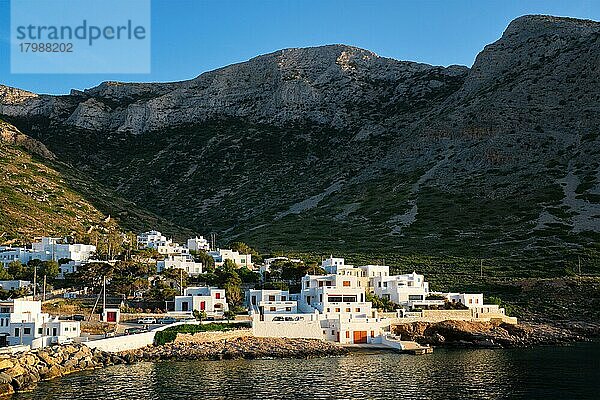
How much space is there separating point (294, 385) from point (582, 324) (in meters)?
46.6

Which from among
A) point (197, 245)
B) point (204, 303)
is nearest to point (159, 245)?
point (197, 245)

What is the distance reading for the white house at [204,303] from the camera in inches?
2886

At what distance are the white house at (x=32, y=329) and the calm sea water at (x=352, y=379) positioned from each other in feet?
24.9

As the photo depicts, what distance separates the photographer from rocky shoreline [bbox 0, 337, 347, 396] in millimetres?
47472

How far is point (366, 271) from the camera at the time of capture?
90000 mm

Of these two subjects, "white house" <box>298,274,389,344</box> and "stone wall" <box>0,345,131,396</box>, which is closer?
"stone wall" <box>0,345,131,396</box>

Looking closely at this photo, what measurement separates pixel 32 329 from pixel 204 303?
19.7 meters

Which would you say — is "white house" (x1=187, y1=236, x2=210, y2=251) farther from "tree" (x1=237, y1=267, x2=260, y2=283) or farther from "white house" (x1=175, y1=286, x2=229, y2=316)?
"white house" (x1=175, y1=286, x2=229, y2=316)

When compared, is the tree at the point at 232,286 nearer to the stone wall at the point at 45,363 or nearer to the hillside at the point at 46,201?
the stone wall at the point at 45,363

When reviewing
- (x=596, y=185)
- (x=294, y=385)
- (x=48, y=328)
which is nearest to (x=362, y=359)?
(x=294, y=385)


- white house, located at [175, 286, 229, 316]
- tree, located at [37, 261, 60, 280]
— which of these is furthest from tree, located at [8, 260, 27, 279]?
white house, located at [175, 286, 229, 316]

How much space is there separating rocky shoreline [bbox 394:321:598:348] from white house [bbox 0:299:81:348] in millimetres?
31837

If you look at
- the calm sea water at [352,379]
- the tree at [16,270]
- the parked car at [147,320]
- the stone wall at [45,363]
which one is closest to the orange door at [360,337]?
the calm sea water at [352,379]

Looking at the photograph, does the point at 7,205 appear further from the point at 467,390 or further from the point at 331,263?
the point at 467,390
